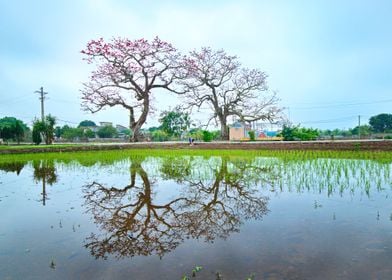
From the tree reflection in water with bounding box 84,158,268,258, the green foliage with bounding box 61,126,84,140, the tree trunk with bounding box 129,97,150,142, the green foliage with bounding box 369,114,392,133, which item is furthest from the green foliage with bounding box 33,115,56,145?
the green foliage with bounding box 369,114,392,133

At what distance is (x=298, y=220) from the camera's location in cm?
379

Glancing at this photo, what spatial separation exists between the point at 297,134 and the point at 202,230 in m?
21.2

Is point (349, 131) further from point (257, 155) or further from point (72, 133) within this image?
point (72, 133)

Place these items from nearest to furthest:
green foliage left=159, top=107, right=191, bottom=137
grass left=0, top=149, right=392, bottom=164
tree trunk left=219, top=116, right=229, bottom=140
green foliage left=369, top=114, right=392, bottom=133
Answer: grass left=0, top=149, right=392, bottom=164, tree trunk left=219, top=116, right=229, bottom=140, green foliage left=159, top=107, right=191, bottom=137, green foliage left=369, top=114, right=392, bottom=133

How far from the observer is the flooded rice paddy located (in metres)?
2.52

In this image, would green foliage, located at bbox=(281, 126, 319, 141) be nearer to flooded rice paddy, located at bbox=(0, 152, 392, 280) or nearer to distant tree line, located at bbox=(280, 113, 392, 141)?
distant tree line, located at bbox=(280, 113, 392, 141)

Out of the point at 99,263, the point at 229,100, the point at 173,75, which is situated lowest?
the point at 99,263

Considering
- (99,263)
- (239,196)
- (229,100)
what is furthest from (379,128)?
(99,263)

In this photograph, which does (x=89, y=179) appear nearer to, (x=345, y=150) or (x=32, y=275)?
(x=32, y=275)

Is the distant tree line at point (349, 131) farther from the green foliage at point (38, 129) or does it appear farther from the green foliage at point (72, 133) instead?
the green foliage at point (72, 133)

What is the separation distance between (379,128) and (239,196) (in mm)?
48387

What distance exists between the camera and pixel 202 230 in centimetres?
355

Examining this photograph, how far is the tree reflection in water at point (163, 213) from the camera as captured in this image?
3.20 m

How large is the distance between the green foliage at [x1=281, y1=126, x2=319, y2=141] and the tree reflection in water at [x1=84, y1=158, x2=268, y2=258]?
1765cm
